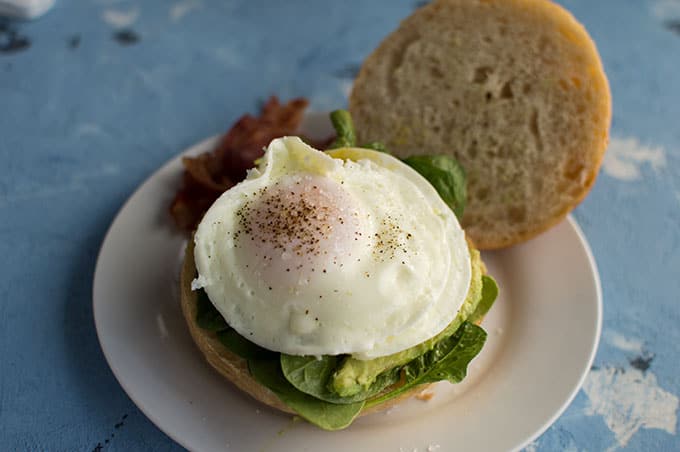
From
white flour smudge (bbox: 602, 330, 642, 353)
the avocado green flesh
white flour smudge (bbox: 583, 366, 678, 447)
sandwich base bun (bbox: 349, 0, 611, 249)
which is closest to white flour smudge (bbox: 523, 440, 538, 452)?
white flour smudge (bbox: 583, 366, 678, 447)

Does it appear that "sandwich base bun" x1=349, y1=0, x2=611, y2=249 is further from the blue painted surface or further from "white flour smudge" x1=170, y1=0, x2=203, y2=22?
"white flour smudge" x1=170, y1=0, x2=203, y2=22

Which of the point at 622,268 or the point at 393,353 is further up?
the point at 393,353

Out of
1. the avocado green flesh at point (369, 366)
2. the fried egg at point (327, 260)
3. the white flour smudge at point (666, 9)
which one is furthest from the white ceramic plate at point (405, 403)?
the white flour smudge at point (666, 9)

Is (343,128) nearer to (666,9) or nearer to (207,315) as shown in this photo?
(207,315)

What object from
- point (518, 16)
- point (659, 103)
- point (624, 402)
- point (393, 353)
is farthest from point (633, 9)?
point (393, 353)

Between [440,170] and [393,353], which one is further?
[440,170]

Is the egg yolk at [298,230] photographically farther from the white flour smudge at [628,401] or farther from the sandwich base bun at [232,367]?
the white flour smudge at [628,401]

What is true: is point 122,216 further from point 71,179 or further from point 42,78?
point 42,78
